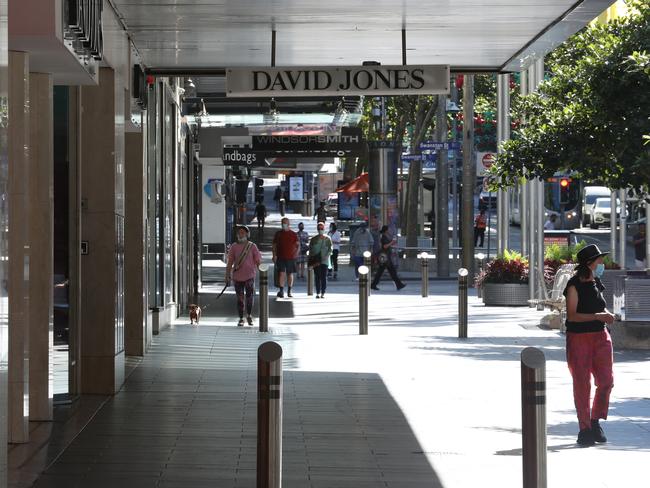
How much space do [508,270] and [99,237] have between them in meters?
15.2

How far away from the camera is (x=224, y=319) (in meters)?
24.2

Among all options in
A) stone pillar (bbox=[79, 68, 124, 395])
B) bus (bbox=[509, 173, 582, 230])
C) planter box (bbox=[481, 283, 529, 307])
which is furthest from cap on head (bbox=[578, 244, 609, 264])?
bus (bbox=[509, 173, 582, 230])

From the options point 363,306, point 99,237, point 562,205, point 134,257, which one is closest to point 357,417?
point 99,237

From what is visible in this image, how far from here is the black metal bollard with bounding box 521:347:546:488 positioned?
7.62 m

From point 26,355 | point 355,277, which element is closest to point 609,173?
point 26,355

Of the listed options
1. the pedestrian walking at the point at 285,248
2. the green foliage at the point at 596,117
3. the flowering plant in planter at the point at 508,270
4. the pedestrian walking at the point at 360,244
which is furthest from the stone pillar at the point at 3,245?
the pedestrian walking at the point at 360,244

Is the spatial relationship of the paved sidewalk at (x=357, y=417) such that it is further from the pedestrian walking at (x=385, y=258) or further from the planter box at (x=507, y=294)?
the pedestrian walking at (x=385, y=258)

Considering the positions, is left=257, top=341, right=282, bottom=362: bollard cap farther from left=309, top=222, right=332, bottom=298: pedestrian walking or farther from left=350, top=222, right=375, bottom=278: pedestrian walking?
left=350, top=222, right=375, bottom=278: pedestrian walking

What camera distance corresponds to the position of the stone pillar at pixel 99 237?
1380 centimetres

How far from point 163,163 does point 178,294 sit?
472 cm

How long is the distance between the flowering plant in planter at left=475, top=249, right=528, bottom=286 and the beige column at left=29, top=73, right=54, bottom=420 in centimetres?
1721

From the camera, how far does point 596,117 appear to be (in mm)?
18438

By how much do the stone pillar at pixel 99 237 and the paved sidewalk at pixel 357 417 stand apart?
0.47 metres

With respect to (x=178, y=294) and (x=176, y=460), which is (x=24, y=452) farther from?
(x=178, y=294)
